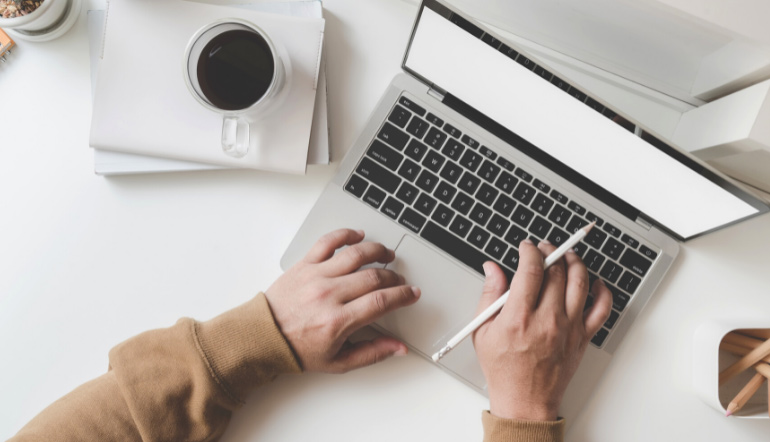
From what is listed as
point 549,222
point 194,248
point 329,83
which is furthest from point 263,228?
point 549,222

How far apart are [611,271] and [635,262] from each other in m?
0.03

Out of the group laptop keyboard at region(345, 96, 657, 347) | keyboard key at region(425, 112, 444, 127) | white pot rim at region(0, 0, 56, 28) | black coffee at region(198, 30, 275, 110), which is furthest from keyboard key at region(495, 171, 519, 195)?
white pot rim at region(0, 0, 56, 28)

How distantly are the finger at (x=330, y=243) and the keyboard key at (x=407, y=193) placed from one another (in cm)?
7

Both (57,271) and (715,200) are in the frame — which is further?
(57,271)

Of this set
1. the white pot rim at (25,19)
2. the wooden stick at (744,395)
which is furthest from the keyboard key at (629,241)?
the white pot rim at (25,19)

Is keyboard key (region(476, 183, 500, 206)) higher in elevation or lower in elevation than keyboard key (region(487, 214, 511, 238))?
higher

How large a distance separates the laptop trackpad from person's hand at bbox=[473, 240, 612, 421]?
0.02 meters

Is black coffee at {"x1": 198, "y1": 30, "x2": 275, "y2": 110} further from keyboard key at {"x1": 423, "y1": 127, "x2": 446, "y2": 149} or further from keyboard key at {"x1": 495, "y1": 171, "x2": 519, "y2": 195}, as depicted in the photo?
keyboard key at {"x1": 495, "y1": 171, "x2": 519, "y2": 195}

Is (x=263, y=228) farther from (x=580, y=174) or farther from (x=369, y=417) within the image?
(x=580, y=174)

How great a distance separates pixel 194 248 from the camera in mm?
664

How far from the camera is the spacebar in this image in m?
0.63

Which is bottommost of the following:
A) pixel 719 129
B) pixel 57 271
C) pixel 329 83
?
pixel 57 271

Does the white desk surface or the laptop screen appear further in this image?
the white desk surface

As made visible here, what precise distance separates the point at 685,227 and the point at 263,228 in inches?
21.3
